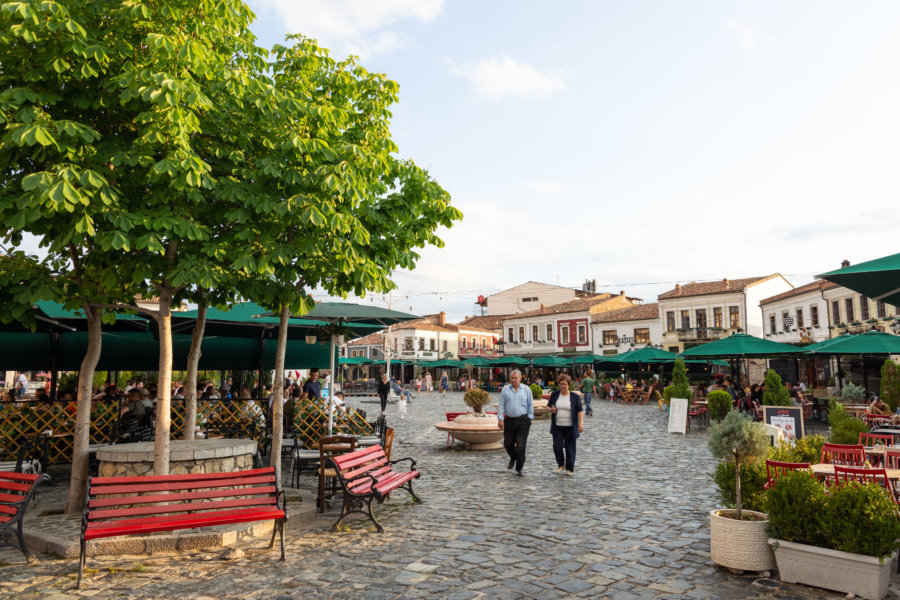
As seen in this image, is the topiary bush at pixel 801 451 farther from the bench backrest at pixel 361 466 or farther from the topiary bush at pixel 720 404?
the topiary bush at pixel 720 404

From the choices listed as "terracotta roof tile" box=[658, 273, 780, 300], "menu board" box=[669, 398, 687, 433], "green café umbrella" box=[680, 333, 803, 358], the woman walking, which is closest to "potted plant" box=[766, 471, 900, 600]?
the woman walking

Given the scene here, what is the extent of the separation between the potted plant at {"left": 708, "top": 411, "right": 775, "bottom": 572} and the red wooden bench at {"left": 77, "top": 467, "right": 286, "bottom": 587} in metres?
4.01

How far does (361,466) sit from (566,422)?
406 centimetres

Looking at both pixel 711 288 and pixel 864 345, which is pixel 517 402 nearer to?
pixel 864 345

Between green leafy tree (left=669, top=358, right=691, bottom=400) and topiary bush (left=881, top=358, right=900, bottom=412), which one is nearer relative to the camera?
topiary bush (left=881, top=358, right=900, bottom=412)

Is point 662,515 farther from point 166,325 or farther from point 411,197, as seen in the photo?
point 166,325

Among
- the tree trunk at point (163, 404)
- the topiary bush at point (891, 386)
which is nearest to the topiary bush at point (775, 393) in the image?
the topiary bush at point (891, 386)

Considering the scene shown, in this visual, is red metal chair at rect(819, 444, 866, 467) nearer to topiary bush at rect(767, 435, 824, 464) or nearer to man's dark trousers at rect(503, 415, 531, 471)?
topiary bush at rect(767, 435, 824, 464)

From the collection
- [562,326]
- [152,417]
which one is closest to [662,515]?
[152,417]

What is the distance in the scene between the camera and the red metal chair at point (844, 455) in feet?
22.1

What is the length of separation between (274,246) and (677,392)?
60.3 ft

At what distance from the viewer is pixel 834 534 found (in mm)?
4695

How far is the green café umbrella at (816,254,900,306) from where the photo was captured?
5.36 metres

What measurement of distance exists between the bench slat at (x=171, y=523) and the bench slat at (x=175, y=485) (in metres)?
0.27
